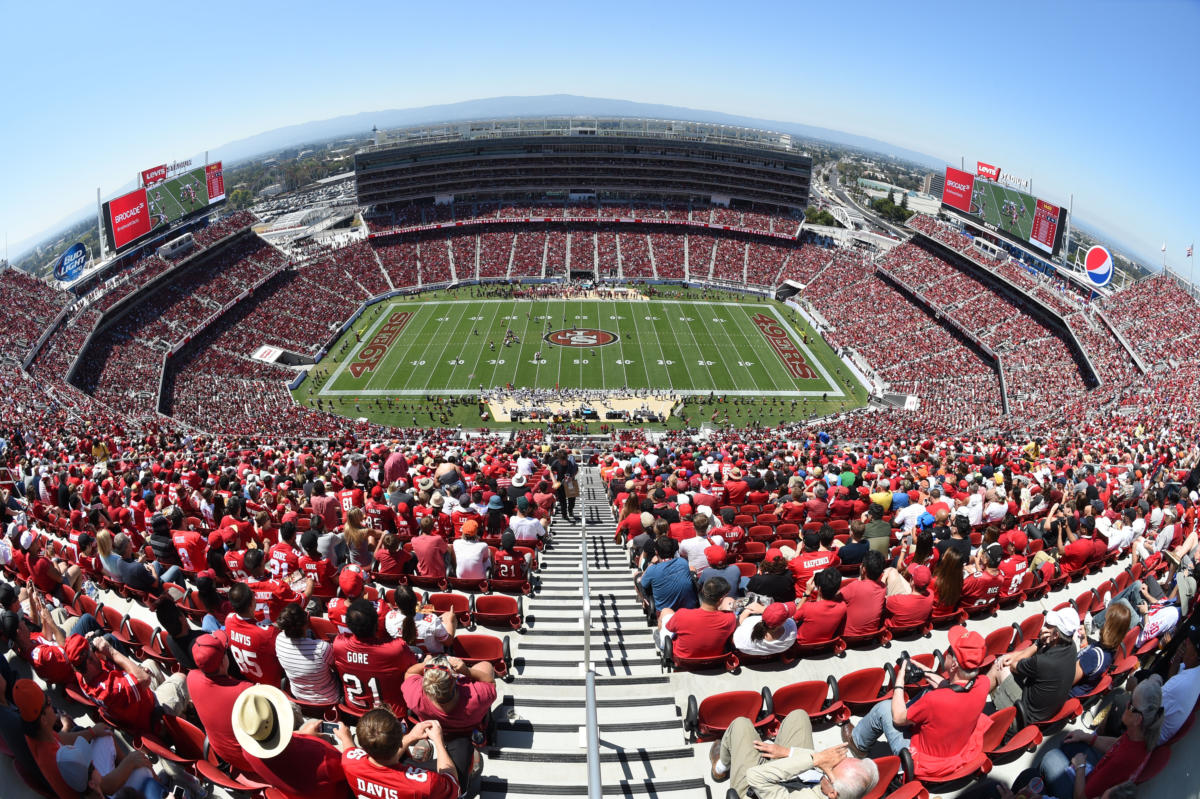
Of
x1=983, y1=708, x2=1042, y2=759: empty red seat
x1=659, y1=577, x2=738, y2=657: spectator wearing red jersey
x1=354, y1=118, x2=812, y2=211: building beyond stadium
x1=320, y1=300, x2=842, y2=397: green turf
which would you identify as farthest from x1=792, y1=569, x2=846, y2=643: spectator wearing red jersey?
x1=354, y1=118, x2=812, y2=211: building beyond stadium

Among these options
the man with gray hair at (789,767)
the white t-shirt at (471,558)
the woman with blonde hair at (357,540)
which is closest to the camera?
the man with gray hair at (789,767)

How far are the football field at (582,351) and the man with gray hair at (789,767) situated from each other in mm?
39338

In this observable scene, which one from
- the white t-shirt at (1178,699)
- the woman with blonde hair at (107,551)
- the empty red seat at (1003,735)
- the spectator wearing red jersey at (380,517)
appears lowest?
the spectator wearing red jersey at (380,517)

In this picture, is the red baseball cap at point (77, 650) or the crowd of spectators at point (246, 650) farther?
the red baseball cap at point (77, 650)

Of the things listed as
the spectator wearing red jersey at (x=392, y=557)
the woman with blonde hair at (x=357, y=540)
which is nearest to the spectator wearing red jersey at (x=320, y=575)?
the woman with blonde hair at (x=357, y=540)

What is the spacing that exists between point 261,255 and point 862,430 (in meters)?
56.6

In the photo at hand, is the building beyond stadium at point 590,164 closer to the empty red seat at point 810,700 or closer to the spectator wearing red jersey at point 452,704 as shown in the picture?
the empty red seat at point 810,700

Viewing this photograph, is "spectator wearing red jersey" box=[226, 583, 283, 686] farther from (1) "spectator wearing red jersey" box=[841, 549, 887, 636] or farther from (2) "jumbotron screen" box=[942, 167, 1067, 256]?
(2) "jumbotron screen" box=[942, 167, 1067, 256]

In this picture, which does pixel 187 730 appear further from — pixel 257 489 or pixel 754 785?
pixel 257 489

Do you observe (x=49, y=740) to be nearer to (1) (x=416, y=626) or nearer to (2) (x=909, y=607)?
(1) (x=416, y=626)

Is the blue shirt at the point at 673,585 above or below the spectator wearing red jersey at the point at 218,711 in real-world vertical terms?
below

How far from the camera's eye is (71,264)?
1802 inches

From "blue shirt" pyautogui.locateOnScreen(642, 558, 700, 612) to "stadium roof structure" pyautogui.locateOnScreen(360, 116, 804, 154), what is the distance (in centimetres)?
7850

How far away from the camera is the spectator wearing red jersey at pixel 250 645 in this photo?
6039 millimetres
